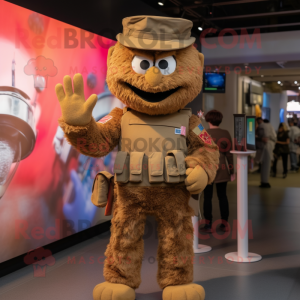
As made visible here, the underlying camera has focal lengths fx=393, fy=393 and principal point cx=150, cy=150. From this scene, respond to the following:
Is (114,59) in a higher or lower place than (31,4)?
lower

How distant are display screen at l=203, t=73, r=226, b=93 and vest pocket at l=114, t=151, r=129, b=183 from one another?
17.2 ft

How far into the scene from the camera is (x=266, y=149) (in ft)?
24.9

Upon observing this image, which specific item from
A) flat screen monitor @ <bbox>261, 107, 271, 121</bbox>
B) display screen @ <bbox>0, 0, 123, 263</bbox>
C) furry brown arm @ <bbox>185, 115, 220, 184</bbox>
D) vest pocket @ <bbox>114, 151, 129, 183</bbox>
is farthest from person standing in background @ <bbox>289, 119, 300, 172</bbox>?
vest pocket @ <bbox>114, 151, 129, 183</bbox>

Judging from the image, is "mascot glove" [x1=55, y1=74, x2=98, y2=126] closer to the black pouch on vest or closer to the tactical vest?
the tactical vest

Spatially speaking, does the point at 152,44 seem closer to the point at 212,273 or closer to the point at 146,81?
the point at 146,81

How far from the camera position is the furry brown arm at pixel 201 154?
7.96 feet

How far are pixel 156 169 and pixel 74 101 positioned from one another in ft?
2.05

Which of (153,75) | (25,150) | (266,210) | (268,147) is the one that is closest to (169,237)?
(153,75)

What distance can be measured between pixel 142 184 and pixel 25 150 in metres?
1.35

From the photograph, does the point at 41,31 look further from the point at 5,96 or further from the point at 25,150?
the point at 25,150

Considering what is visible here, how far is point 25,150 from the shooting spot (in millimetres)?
3295

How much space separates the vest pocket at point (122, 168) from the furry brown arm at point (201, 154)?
374 mm

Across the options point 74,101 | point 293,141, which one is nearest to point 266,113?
point 293,141

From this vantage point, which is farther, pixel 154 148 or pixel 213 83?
pixel 213 83
